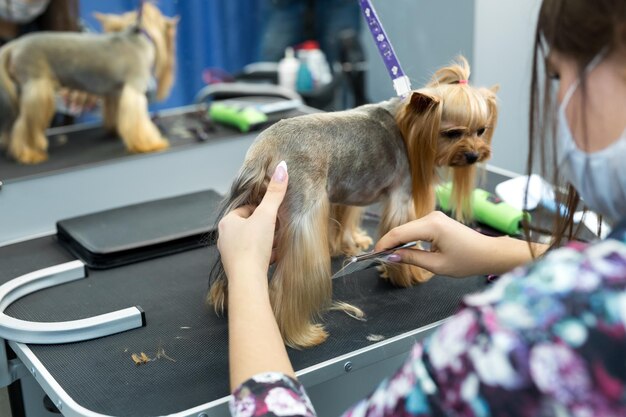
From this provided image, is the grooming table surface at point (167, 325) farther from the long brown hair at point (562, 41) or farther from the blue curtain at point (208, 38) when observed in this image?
the blue curtain at point (208, 38)

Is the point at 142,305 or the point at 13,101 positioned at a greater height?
the point at 13,101

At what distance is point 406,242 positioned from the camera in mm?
916

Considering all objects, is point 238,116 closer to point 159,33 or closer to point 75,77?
point 159,33

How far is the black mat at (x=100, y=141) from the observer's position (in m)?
1.63

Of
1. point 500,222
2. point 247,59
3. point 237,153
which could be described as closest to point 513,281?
point 500,222

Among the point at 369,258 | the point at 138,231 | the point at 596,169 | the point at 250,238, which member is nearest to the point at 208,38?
the point at 138,231

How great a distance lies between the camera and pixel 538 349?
1.58ft

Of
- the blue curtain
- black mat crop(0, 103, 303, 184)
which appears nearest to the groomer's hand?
black mat crop(0, 103, 303, 184)

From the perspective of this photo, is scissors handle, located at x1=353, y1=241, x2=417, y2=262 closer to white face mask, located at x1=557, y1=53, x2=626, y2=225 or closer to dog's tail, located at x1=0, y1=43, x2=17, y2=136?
white face mask, located at x1=557, y1=53, x2=626, y2=225

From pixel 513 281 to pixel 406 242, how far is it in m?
0.40

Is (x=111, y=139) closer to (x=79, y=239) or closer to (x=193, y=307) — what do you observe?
(x=79, y=239)

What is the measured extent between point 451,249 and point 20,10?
1.51 m

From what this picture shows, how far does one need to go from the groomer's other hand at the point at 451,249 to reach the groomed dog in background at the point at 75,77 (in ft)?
3.17

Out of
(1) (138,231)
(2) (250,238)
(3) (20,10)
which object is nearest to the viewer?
(2) (250,238)
